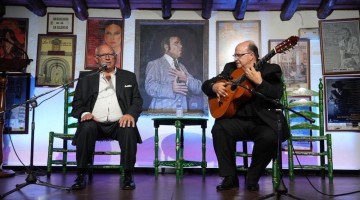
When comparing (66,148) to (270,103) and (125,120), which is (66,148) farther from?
(270,103)

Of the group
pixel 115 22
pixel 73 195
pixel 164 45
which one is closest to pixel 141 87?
pixel 164 45

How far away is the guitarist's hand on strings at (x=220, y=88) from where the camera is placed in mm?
3502

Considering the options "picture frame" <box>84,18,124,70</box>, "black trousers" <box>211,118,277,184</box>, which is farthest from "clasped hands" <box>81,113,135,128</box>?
"picture frame" <box>84,18,124,70</box>

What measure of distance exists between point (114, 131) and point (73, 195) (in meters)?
0.95

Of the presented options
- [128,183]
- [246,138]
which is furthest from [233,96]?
[128,183]

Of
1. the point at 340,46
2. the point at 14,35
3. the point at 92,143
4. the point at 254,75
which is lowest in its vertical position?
the point at 92,143

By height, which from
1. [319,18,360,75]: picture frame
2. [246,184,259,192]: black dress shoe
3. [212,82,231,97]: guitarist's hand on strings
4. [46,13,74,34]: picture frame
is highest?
[46,13,74,34]: picture frame

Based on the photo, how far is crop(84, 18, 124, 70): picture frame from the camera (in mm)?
5550

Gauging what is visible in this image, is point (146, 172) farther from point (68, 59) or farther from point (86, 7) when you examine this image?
point (86, 7)

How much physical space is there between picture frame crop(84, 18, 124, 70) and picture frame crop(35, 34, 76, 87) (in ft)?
0.77

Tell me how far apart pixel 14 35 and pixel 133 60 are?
5.85 ft

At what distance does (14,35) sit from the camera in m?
5.55

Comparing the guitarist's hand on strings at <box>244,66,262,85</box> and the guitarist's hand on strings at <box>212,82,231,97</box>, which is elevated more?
the guitarist's hand on strings at <box>244,66,262,85</box>

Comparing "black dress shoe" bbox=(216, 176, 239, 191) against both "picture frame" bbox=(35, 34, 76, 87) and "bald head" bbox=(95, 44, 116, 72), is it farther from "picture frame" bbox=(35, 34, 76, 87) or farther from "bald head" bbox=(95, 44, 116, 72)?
"picture frame" bbox=(35, 34, 76, 87)
